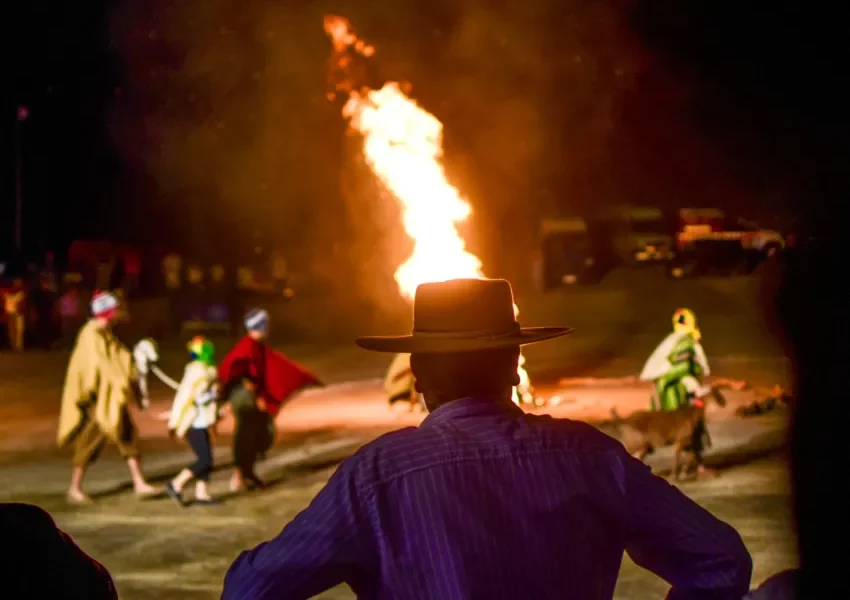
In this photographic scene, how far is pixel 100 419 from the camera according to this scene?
8.80m

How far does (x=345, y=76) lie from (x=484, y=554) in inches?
1001

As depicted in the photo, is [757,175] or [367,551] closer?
[367,551]

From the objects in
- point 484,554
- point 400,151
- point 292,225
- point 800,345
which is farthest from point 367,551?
point 292,225

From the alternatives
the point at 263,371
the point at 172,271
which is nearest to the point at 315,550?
the point at 263,371

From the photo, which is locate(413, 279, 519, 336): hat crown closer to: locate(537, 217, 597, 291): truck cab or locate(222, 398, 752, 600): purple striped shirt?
locate(222, 398, 752, 600): purple striped shirt

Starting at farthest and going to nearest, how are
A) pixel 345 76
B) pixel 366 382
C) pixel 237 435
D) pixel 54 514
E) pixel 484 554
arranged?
pixel 345 76
pixel 366 382
pixel 237 435
pixel 54 514
pixel 484 554

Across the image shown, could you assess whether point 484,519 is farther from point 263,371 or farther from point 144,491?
point 144,491

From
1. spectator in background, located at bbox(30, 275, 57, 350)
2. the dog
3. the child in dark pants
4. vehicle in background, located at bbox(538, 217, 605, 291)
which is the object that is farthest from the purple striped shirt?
vehicle in background, located at bbox(538, 217, 605, 291)

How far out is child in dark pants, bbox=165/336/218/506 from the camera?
862 centimetres

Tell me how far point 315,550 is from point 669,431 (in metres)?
7.53

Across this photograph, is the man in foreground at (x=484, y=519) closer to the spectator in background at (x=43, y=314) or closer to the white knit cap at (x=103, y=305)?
the white knit cap at (x=103, y=305)

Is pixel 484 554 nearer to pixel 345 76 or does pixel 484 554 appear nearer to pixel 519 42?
pixel 345 76

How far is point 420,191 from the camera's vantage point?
13.8 m

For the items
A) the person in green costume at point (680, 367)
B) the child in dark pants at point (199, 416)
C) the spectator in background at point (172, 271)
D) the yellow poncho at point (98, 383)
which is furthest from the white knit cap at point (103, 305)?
the spectator in background at point (172, 271)
